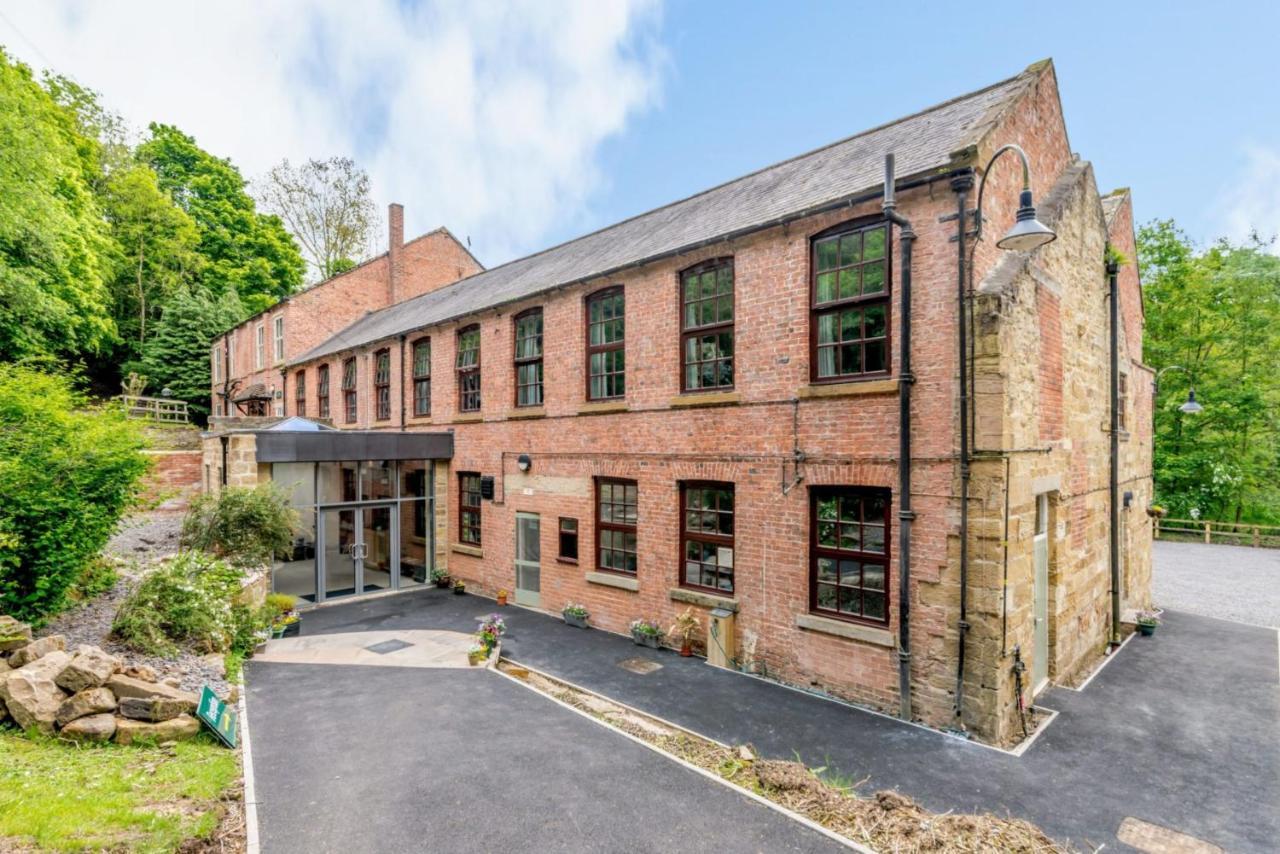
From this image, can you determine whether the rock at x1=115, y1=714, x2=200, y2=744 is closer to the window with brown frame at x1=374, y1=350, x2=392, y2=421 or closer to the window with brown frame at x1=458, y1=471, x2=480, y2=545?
the window with brown frame at x1=458, y1=471, x2=480, y2=545

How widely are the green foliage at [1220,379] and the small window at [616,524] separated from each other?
2944 centimetres

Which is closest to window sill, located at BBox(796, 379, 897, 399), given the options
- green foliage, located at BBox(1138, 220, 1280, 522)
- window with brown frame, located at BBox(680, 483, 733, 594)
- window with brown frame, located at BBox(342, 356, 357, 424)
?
window with brown frame, located at BBox(680, 483, 733, 594)

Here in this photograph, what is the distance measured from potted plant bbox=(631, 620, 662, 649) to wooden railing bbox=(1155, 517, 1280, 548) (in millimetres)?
22601

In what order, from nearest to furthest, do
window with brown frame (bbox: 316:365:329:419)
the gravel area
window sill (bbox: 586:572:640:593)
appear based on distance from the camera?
window sill (bbox: 586:572:640:593), the gravel area, window with brown frame (bbox: 316:365:329:419)

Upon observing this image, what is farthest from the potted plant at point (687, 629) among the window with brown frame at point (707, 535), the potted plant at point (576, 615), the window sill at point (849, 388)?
the window sill at point (849, 388)

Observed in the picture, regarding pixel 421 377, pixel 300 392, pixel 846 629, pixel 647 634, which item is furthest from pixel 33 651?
pixel 300 392

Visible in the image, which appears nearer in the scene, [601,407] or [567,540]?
[601,407]

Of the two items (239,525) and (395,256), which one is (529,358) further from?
(395,256)

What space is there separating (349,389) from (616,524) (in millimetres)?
12518

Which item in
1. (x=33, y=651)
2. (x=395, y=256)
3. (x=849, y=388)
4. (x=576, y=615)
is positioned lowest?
(x=576, y=615)

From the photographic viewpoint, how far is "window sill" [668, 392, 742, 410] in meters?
9.23

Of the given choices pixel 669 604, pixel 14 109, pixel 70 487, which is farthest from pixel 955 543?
pixel 14 109

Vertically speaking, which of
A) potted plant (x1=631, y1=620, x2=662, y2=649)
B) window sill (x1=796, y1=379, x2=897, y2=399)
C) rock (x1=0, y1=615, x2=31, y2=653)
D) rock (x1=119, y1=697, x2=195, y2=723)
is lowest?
potted plant (x1=631, y1=620, x2=662, y2=649)

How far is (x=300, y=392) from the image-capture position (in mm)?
23016
